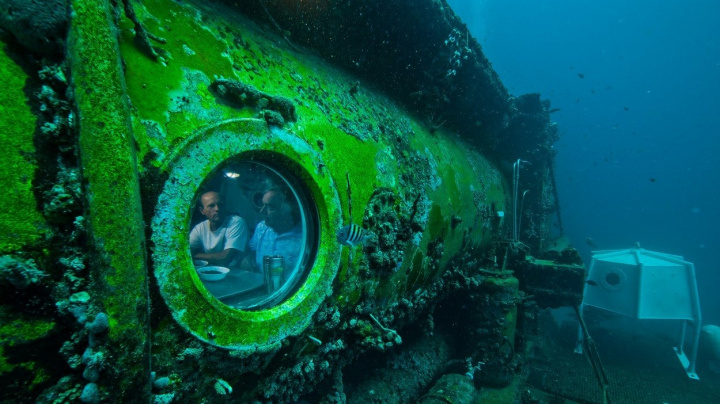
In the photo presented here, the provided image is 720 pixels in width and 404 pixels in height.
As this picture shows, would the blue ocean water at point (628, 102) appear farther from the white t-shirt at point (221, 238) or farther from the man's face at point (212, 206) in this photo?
the man's face at point (212, 206)

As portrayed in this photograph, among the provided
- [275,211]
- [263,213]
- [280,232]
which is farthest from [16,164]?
[263,213]

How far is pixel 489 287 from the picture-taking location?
4742 millimetres

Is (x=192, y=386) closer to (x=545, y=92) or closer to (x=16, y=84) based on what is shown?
(x=16, y=84)

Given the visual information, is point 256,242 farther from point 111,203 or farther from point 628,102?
point 628,102

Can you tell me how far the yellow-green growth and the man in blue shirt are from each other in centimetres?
160

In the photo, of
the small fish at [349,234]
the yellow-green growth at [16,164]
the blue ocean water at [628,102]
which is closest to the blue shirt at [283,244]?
the small fish at [349,234]

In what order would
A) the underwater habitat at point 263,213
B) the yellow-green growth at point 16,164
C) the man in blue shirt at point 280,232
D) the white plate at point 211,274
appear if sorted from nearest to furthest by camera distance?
the yellow-green growth at point 16,164, the underwater habitat at point 263,213, the man in blue shirt at point 280,232, the white plate at point 211,274

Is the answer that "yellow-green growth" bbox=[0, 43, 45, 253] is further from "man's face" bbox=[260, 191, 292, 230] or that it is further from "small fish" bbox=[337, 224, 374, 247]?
"man's face" bbox=[260, 191, 292, 230]

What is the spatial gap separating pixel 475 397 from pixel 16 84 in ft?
17.0

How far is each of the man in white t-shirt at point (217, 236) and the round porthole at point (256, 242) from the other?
673 millimetres

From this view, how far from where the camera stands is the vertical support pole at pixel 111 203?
3.50 ft

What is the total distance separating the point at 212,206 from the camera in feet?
13.7

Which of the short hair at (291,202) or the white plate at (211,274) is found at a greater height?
the short hair at (291,202)

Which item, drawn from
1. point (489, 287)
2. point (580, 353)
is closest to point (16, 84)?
point (489, 287)
